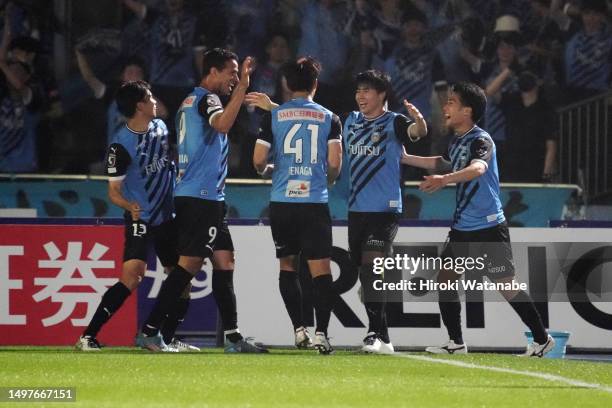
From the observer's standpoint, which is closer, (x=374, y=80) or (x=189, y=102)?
(x=189, y=102)

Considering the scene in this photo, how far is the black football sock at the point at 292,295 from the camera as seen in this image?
10070 millimetres

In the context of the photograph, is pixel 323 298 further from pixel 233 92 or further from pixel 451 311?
pixel 233 92

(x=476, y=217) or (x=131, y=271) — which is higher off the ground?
(x=476, y=217)

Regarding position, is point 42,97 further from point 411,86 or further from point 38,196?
point 411,86

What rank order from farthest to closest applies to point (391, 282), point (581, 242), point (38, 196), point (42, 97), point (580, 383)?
point (42, 97)
point (38, 196)
point (581, 242)
point (391, 282)
point (580, 383)

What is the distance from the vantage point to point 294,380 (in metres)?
7.94

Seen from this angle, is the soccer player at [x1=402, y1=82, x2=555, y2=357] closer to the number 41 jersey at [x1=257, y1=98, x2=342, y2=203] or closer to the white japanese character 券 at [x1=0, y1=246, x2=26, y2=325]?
the number 41 jersey at [x1=257, y1=98, x2=342, y2=203]

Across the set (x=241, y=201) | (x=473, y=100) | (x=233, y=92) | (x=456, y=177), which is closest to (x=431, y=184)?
(x=456, y=177)

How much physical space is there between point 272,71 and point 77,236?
15.3 ft

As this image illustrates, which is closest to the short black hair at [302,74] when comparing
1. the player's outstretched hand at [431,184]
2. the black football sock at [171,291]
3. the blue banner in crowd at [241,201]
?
the player's outstretched hand at [431,184]

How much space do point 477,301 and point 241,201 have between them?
3.27m

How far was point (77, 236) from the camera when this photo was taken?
1168cm

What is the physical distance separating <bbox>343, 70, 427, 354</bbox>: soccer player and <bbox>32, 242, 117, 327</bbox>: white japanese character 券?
8.09 feet

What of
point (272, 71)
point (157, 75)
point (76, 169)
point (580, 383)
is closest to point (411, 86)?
point (272, 71)
